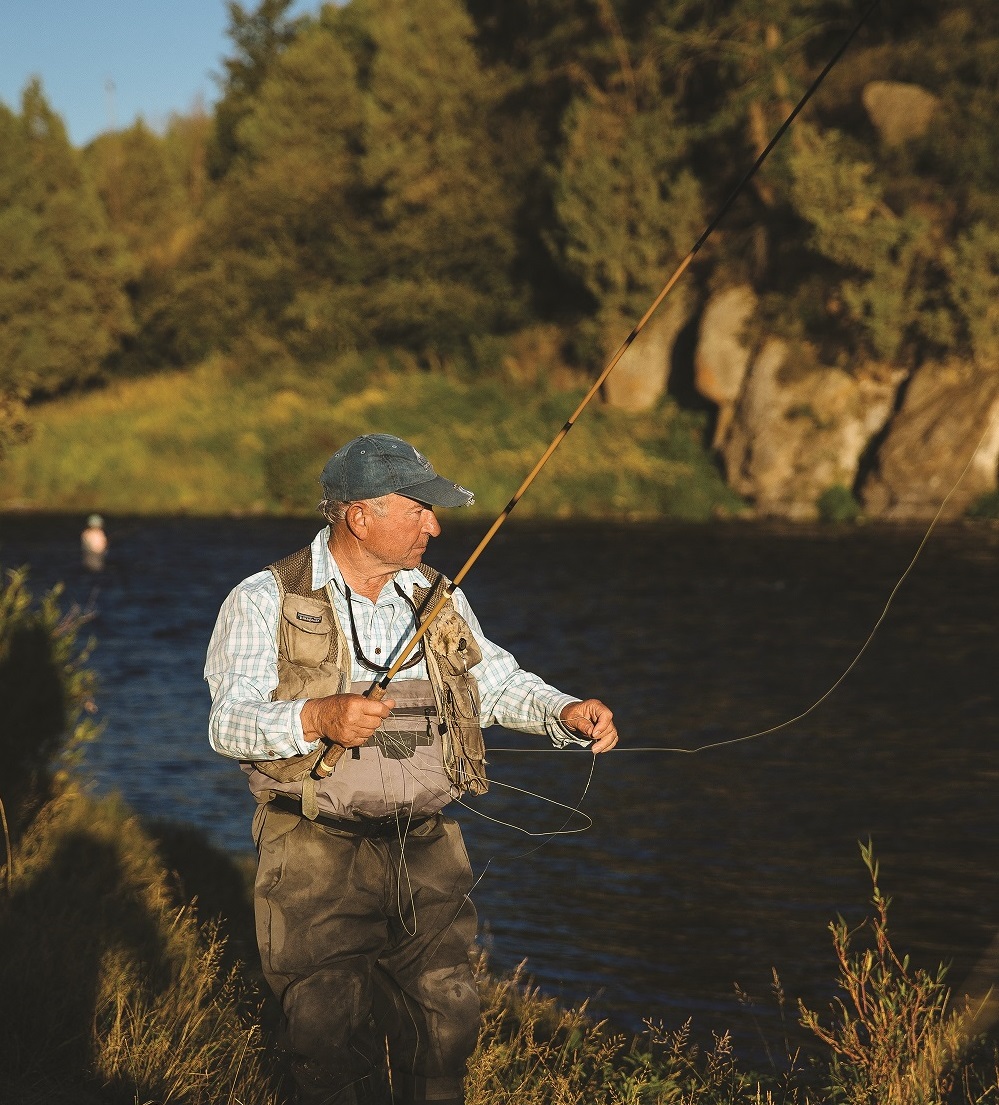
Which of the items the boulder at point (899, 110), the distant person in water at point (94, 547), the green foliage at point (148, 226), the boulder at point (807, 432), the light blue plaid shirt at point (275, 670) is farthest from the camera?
the green foliage at point (148, 226)

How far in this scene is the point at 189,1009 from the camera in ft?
19.2

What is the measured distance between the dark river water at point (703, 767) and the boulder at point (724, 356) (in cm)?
1300

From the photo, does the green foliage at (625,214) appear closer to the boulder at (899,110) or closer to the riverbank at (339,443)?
the riverbank at (339,443)

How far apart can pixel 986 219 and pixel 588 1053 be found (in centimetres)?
3675

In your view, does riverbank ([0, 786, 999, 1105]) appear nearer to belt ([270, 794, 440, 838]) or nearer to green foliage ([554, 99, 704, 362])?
belt ([270, 794, 440, 838])

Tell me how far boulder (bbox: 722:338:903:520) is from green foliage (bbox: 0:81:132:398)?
24.7 metres

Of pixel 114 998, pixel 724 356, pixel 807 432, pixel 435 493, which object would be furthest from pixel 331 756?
pixel 724 356

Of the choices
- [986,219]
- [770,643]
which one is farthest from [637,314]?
[770,643]

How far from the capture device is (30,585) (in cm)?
2928

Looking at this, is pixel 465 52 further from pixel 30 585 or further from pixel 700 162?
pixel 30 585

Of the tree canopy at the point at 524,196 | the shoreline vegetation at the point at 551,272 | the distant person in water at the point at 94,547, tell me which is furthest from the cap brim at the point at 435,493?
the tree canopy at the point at 524,196

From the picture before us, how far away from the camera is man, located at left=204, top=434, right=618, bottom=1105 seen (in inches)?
167

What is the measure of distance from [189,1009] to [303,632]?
7.54 feet

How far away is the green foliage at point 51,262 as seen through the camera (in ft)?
172
